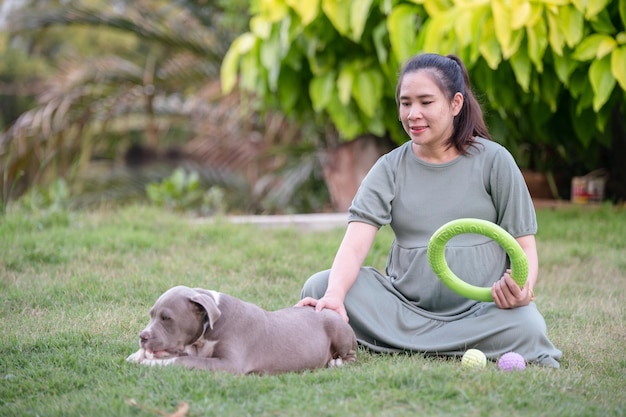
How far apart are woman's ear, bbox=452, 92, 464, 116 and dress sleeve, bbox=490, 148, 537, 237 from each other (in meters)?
0.30

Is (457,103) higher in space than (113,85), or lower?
lower

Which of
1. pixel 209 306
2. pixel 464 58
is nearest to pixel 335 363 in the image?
pixel 209 306

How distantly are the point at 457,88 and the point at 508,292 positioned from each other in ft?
3.22

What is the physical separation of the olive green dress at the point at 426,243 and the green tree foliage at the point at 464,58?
84.8 inches

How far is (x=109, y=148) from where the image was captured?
10.8 metres

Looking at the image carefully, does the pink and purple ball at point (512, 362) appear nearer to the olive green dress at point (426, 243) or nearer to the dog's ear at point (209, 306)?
the olive green dress at point (426, 243)

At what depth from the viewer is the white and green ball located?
356 cm

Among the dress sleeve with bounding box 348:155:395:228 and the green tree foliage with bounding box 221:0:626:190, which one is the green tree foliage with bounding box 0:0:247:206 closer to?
the green tree foliage with bounding box 221:0:626:190

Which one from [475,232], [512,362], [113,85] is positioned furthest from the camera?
[113,85]

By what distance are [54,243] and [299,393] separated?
3502 millimetres

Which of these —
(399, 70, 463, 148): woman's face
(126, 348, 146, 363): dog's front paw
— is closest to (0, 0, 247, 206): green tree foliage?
(126, 348, 146, 363): dog's front paw

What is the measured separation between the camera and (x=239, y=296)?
16.3ft

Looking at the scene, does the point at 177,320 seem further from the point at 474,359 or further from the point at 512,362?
the point at 512,362

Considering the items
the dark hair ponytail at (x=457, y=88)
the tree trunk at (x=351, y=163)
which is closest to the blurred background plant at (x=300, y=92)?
the tree trunk at (x=351, y=163)
